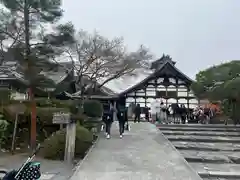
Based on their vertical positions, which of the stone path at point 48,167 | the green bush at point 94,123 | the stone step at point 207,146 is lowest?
the stone path at point 48,167

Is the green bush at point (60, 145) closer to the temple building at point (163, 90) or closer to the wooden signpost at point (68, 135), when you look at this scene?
the wooden signpost at point (68, 135)

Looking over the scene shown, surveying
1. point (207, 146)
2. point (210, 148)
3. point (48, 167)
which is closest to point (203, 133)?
point (207, 146)

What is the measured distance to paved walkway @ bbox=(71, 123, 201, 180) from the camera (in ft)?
21.2

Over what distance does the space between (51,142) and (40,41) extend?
23.2 feet

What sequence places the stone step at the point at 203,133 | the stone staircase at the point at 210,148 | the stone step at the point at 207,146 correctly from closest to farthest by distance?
the stone staircase at the point at 210,148 < the stone step at the point at 207,146 < the stone step at the point at 203,133

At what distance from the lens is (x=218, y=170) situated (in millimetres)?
8023

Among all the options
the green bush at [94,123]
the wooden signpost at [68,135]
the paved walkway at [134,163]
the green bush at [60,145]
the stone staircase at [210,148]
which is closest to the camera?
the paved walkway at [134,163]

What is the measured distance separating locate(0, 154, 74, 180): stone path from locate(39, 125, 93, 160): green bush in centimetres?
30

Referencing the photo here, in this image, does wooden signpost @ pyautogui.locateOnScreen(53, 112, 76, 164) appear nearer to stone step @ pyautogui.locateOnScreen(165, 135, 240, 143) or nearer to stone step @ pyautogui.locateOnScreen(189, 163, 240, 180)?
stone step @ pyautogui.locateOnScreen(189, 163, 240, 180)

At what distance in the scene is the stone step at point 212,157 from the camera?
356 inches

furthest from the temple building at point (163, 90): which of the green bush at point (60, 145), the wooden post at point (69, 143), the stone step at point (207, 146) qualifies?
the wooden post at point (69, 143)

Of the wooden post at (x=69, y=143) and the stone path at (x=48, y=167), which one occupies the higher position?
the wooden post at (x=69, y=143)

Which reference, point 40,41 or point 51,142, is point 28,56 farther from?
point 51,142

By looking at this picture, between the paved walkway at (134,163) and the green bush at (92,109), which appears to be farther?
the green bush at (92,109)
